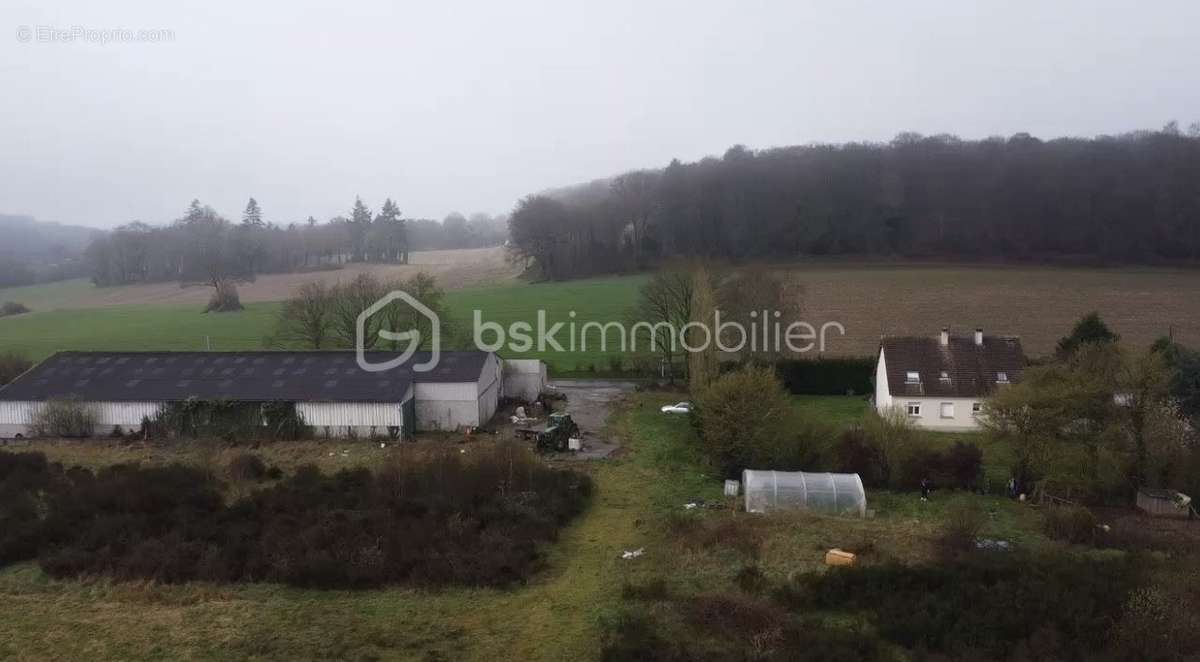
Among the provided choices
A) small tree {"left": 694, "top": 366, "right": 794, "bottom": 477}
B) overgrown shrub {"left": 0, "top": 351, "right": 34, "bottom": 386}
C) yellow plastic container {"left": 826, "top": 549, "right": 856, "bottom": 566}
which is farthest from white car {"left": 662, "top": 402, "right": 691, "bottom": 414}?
overgrown shrub {"left": 0, "top": 351, "right": 34, "bottom": 386}

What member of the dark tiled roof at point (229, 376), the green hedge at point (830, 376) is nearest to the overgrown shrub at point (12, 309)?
the dark tiled roof at point (229, 376)

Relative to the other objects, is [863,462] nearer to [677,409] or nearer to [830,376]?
[677,409]

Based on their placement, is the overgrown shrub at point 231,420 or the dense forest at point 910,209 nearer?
the overgrown shrub at point 231,420

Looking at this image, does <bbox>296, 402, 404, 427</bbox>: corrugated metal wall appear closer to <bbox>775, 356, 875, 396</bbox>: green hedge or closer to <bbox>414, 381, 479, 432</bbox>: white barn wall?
<bbox>414, 381, 479, 432</bbox>: white barn wall

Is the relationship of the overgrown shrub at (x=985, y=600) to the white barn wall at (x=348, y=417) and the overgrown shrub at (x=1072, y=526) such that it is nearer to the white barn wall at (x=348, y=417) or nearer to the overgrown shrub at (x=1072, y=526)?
the overgrown shrub at (x=1072, y=526)

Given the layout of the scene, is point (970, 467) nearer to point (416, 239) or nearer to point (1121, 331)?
point (1121, 331)

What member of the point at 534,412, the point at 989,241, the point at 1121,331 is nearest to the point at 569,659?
the point at 534,412
